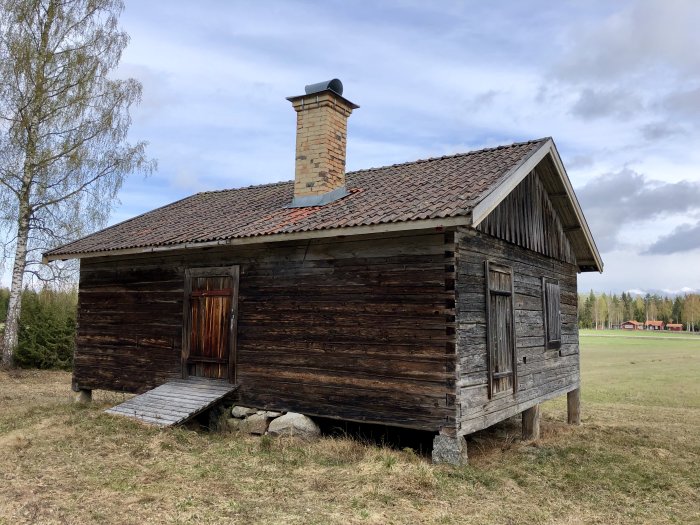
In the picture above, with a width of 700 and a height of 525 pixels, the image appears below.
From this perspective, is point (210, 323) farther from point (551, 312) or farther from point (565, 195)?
point (565, 195)

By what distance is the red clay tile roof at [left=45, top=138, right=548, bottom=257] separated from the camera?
28.3 ft

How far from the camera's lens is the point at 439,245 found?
332 inches

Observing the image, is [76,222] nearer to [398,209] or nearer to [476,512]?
[398,209]

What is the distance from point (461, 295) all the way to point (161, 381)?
652 cm

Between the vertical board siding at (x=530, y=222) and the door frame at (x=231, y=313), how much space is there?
4.59 meters

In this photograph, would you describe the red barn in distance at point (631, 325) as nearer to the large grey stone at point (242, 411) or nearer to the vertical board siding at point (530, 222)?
the vertical board siding at point (530, 222)

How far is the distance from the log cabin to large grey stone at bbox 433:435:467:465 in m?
0.03

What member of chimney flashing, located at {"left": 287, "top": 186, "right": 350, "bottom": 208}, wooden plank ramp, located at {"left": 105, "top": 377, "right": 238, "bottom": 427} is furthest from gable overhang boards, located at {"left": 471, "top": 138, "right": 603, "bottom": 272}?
wooden plank ramp, located at {"left": 105, "top": 377, "right": 238, "bottom": 427}

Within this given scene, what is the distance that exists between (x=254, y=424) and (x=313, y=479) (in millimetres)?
2826

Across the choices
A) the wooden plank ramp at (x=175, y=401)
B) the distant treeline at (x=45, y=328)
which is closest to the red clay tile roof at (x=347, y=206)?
the wooden plank ramp at (x=175, y=401)

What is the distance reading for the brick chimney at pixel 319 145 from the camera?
11.2 metres

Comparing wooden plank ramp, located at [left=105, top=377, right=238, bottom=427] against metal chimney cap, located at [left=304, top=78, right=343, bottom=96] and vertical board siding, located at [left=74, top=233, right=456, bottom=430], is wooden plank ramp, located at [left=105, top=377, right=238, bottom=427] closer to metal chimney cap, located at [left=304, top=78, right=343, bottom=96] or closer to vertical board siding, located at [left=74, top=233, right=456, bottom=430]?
vertical board siding, located at [left=74, top=233, right=456, bottom=430]

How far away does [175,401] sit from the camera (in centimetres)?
1006

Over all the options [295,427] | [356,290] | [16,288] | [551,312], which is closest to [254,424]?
[295,427]
